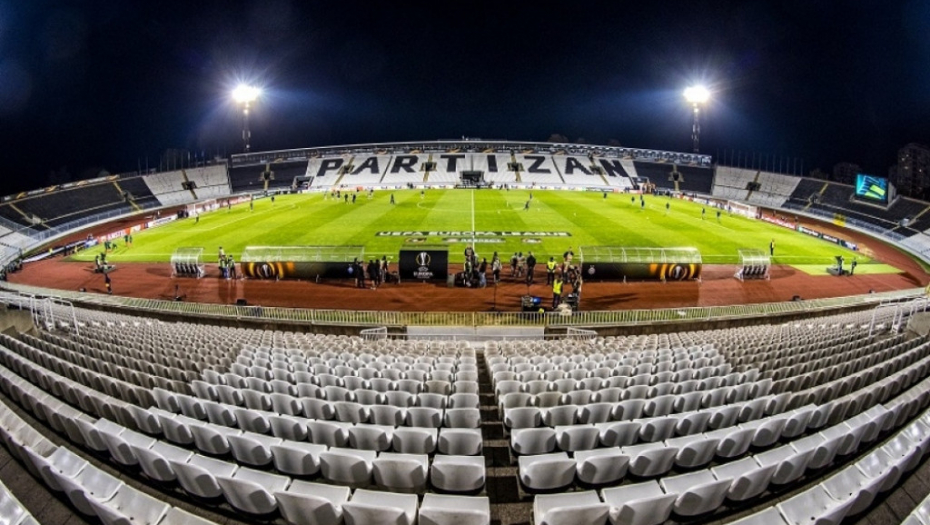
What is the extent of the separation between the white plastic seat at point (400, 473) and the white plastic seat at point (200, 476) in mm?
1768

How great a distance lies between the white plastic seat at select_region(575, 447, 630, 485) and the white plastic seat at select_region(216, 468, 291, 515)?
356 centimetres

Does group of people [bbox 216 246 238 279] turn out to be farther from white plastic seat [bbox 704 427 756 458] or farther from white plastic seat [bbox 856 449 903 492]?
white plastic seat [bbox 856 449 903 492]

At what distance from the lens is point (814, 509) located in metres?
4.97

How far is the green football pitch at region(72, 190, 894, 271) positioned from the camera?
4075cm

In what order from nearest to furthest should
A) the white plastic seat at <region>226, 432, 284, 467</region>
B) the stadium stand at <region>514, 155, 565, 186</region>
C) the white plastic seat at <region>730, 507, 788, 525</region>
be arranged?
the white plastic seat at <region>730, 507, 788, 525</region> < the white plastic seat at <region>226, 432, 284, 467</region> < the stadium stand at <region>514, 155, 565, 186</region>

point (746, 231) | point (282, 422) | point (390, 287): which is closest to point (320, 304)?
point (390, 287)

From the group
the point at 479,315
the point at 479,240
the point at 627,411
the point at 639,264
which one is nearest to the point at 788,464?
the point at 627,411

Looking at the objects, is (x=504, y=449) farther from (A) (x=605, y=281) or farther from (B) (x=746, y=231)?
(B) (x=746, y=231)

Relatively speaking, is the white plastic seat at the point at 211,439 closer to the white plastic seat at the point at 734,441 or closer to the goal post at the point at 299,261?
the white plastic seat at the point at 734,441

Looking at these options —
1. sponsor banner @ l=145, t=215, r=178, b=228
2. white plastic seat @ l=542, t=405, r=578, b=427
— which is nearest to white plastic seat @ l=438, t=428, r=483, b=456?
white plastic seat @ l=542, t=405, r=578, b=427

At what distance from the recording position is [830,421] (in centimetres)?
808

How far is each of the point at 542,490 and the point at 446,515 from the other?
6.67 ft

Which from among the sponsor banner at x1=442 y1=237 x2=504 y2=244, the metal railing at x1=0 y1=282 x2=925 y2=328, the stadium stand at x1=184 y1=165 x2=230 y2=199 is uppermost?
the stadium stand at x1=184 y1=165 x2=230 y2=199

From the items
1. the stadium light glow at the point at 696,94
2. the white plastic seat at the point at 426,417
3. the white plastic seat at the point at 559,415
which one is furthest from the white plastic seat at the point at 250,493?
the stadium light glow at the point at 696,94
